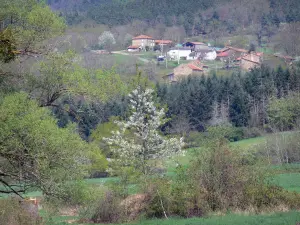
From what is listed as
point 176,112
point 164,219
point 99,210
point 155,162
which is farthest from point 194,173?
point 176,112

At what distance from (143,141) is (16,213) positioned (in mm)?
15592

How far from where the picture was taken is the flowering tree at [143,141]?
29.5 metres

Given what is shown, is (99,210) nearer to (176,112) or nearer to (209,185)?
(209,185)

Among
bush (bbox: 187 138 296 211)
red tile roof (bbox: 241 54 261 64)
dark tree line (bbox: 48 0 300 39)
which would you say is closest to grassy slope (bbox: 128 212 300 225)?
bush (bbox: 187 138 296 211)

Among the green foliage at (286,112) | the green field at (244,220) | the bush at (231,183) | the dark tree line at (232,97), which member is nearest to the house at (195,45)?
the dark tree line at (232,97)

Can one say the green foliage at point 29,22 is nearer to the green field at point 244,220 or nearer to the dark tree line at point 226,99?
the green field at point 244,220

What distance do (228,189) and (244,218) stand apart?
3.47m

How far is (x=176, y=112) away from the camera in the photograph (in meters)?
62.1

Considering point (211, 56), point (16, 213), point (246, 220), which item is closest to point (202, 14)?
point (211, 56)

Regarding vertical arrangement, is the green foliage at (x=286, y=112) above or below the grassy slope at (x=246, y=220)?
below

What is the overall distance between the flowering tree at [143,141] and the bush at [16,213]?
456 inches

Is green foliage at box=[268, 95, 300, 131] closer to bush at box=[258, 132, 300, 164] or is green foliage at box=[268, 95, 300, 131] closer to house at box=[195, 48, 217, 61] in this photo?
bush at box=[258, 132, 300, 164]

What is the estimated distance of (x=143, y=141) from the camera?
99.0 feet

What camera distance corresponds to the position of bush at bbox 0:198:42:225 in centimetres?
1466
